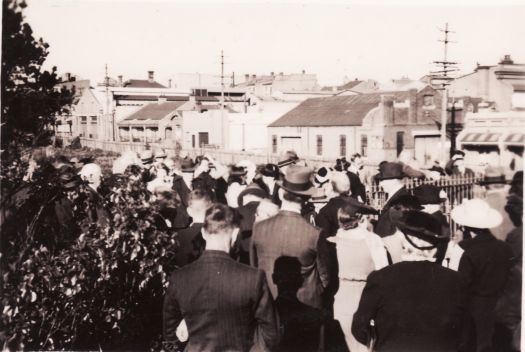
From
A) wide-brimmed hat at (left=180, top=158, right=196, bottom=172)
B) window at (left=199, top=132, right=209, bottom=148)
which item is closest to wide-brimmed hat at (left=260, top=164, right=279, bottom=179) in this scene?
wide-brimmed hat at (left=180, top=158, right=196, bottom=172)

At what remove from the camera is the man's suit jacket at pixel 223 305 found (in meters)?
3.03

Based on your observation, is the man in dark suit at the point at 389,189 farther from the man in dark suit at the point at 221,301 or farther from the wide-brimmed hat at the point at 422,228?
the man in dark suit at the point at 221,301

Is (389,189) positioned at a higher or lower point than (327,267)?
higher

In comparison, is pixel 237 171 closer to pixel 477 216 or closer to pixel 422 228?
pixel 477 216

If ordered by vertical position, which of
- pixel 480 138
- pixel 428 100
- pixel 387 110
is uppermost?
pixel 428 100

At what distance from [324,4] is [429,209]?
2.13 m

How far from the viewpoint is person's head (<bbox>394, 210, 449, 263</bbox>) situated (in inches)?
119

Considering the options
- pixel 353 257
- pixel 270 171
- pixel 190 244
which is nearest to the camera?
pixel 353 257

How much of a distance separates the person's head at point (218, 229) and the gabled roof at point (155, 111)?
4988 centimetres

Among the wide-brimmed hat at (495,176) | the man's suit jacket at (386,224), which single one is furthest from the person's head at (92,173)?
the wide-brimmed hat at (495,176)

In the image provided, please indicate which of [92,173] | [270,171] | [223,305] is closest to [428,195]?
[270,171]

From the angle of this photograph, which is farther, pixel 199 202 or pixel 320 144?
pixel 320 144

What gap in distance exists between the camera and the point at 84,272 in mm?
3980

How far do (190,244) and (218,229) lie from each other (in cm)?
159
